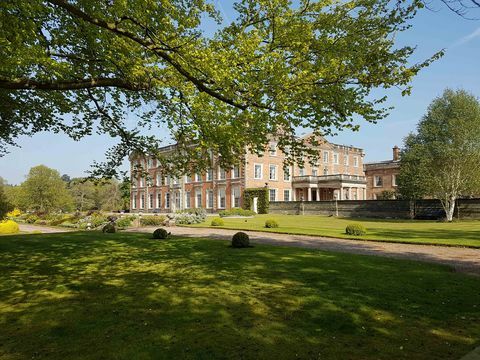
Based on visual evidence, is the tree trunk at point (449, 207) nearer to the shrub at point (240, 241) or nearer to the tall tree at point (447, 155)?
the tall tree at point (447, 155)

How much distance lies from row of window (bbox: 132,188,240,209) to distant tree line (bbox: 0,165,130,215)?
A: 15.9ft

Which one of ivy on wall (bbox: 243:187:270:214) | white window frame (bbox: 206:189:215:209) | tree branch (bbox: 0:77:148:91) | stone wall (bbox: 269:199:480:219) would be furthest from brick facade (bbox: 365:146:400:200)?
tree branch (bbox: 0:77:148:91)

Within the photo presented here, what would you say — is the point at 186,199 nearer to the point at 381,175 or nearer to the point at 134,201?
the point at 134,201

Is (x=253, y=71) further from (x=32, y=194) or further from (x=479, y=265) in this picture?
(x=32, y=194)

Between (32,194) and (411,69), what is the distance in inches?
2193

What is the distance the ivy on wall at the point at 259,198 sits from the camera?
4916cm

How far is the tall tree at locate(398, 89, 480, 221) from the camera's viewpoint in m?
33.1

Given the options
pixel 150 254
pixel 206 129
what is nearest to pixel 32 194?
pixel 150 254

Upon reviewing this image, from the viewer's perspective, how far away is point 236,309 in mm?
7055

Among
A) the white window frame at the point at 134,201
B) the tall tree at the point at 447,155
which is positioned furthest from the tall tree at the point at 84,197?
the tall tree at the point at 447,155

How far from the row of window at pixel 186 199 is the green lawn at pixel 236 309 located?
36.4 meters

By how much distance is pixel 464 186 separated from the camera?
33.2 metres

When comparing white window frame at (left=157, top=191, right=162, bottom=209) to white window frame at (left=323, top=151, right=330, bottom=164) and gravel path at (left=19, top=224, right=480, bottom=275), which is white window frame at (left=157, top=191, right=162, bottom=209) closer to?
white window frame at (left=323, top=151, right=330, bottom=164)

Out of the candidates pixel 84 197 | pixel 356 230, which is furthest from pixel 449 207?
pixel 84 197
